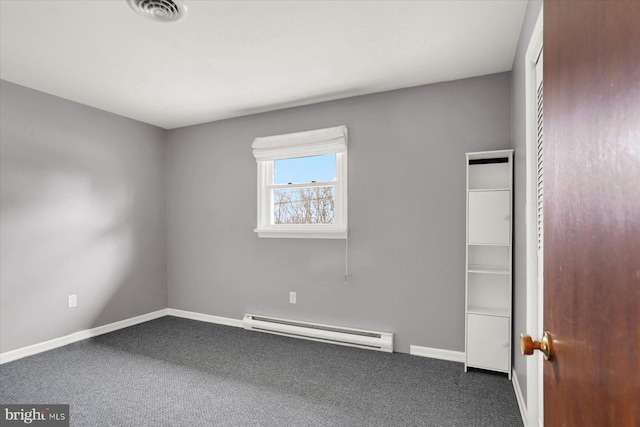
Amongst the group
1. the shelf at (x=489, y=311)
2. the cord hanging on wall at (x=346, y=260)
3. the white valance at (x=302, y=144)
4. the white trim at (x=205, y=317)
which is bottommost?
the white trim at (x=205, y=317)

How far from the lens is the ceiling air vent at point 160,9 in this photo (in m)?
1.92

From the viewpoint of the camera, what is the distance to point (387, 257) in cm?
317

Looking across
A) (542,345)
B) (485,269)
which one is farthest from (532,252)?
(542,345)

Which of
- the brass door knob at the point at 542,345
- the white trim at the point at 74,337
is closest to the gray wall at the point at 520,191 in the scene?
the brass door knob at the point at 542,345

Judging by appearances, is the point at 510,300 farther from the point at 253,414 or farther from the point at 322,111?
the point at 322,111

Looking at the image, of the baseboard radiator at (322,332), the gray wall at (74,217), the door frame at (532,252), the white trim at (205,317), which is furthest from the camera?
the white trim at (205,317)

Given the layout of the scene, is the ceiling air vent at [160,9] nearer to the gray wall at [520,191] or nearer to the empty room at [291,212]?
the empty room at [291,212]

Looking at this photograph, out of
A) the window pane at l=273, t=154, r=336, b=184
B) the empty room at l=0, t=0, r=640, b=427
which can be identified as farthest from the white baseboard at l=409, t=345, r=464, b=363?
the window pane at l=273, t=154, r=336, b=184

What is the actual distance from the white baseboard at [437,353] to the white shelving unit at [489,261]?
208 millimetres

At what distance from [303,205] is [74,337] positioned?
2.69m

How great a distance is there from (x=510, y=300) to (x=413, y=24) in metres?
2.07

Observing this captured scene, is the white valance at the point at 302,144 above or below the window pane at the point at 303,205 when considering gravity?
above

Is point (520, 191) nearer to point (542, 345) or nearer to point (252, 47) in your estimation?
point (542, 345)

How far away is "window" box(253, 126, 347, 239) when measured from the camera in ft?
11.1
